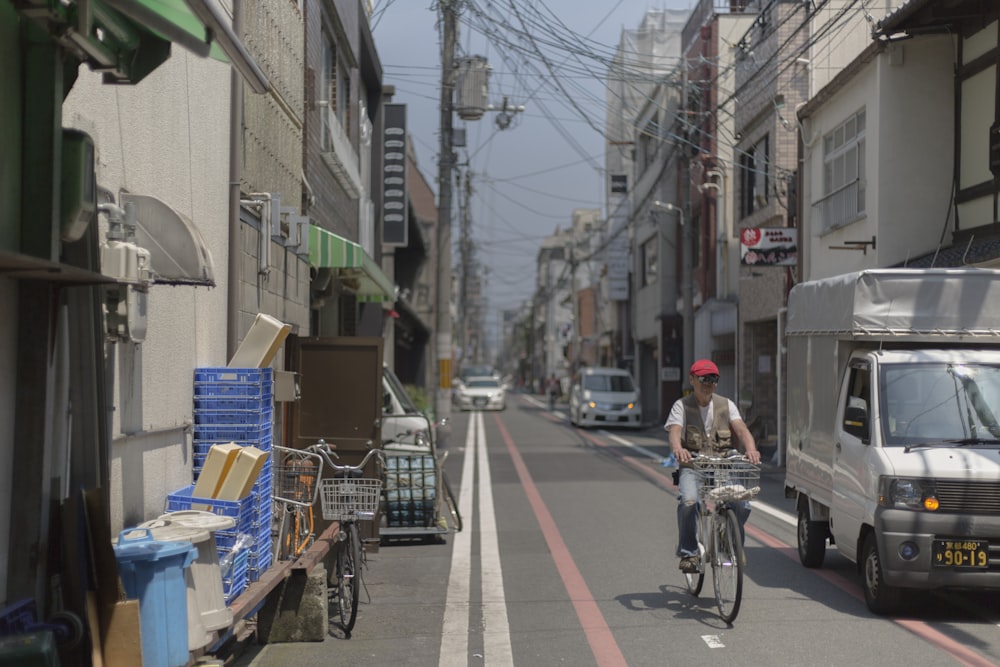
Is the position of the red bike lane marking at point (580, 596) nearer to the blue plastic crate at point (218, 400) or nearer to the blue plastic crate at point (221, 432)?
the blue plastic crate at point (221, 432)

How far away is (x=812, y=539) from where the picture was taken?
10.4m

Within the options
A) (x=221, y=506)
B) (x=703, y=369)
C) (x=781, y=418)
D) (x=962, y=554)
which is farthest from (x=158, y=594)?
(x=781, y=418)

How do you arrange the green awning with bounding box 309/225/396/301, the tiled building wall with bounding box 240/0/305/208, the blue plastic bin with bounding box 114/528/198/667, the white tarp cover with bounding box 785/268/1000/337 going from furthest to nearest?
the green awning with bounding box 309/225/396/301
the tiled building wall with bounding box 240/0/305/208
the white tarp cover with bounding box 785/268/1000/337
the blue plastic bin with bounding box 114/528/198/667

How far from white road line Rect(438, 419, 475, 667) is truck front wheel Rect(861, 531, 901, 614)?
3.06m

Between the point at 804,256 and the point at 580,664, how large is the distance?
16831 millimetres

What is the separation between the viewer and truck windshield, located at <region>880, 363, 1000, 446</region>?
8.55 metres

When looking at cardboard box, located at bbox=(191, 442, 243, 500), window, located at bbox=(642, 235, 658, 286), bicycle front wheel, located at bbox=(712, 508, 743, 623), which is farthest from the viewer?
window, located at bbox=(642, 235, 658, 286)

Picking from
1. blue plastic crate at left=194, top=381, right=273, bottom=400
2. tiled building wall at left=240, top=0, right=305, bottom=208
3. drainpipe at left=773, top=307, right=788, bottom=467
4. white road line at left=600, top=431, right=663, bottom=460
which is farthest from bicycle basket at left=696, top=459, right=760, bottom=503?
white road line at left=600, top=431, right=663, bottom=460

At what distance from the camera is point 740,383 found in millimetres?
29203

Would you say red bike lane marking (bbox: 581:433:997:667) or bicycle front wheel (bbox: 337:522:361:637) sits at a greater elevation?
bicycle front wheel (bbox: 337:522:361:637)

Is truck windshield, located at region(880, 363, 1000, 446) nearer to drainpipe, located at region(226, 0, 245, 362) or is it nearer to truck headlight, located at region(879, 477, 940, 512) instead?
truck headlight, located at region(879, 477, 940, 512)

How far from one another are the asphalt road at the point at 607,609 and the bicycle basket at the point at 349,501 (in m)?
0.82

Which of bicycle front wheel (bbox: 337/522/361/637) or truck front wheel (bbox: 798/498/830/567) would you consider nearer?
bicycle front wheel (bbox: 337/522/361/637)

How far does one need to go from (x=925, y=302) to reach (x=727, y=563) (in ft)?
9.60
